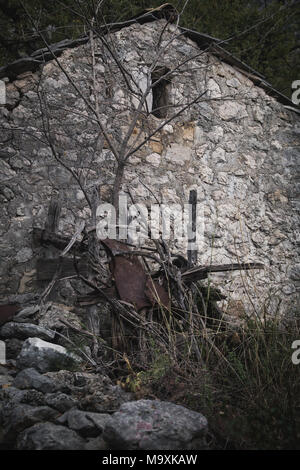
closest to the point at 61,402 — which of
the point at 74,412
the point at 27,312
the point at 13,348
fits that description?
the point at 74,412

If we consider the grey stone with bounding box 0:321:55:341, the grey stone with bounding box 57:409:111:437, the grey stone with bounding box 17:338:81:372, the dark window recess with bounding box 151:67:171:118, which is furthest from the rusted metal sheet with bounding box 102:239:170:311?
the dark window recess with bounding box 151:67:171:118

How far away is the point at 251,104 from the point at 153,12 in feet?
5.74

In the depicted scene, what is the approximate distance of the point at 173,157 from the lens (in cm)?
484

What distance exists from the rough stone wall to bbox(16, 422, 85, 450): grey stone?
2062 millimetres

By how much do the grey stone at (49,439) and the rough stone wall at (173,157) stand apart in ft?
6.76

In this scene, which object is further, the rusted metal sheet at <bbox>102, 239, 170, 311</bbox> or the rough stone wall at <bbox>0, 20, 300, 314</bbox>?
the rough stone wall at <bbox>0, 20, 300, 314</bbox>

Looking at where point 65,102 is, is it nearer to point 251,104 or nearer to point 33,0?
point 251,104

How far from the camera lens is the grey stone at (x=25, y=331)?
3.20 m

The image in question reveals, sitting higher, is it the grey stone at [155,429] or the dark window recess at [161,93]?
the dark window recess at [161,93]

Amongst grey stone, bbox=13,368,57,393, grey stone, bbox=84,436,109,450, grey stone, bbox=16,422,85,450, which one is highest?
grey stone, bbox=13,368,57,393

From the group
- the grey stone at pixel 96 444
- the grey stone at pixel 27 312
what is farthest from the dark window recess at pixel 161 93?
the grey stone at pixel 96 444

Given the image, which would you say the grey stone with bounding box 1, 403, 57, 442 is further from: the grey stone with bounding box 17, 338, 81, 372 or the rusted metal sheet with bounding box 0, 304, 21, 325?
the rusted metal sheet with bounding box 0, 304, 21, 325

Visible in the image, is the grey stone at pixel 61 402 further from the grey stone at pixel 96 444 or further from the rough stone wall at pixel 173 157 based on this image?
the rough stone wall at pixel 173 157

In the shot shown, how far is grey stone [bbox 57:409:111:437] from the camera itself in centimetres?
206
